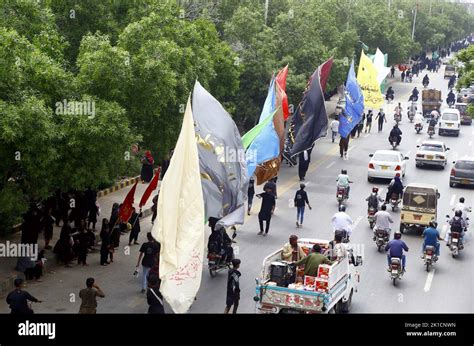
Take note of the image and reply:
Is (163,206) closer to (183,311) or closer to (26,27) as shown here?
(183,311)

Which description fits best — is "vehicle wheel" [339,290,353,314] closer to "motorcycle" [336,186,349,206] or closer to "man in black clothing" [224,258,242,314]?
"man in black clothing" [224,258,242,314]

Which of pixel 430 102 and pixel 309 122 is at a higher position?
pixel 309 122

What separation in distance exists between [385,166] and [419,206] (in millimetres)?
8894

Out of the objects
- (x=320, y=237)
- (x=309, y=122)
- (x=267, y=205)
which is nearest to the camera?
(x=267, y=205)

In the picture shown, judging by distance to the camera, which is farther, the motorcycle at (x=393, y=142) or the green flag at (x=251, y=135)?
the motorcycle at (x=393, y=142)

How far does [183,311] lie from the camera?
50.4ft

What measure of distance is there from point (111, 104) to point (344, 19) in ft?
160

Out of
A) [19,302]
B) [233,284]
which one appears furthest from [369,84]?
[19,302]

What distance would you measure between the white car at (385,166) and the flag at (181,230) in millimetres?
20957

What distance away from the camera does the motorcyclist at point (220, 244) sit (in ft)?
74.4

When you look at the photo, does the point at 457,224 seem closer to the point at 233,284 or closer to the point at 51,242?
the point at 233,284

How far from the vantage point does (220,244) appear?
22891mm

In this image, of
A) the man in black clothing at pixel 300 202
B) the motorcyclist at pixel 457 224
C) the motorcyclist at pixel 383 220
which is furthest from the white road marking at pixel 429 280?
the man in black clothing at pixel 300 202

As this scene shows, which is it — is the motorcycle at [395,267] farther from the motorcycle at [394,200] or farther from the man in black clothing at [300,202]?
the motorcycle at [394,200]
